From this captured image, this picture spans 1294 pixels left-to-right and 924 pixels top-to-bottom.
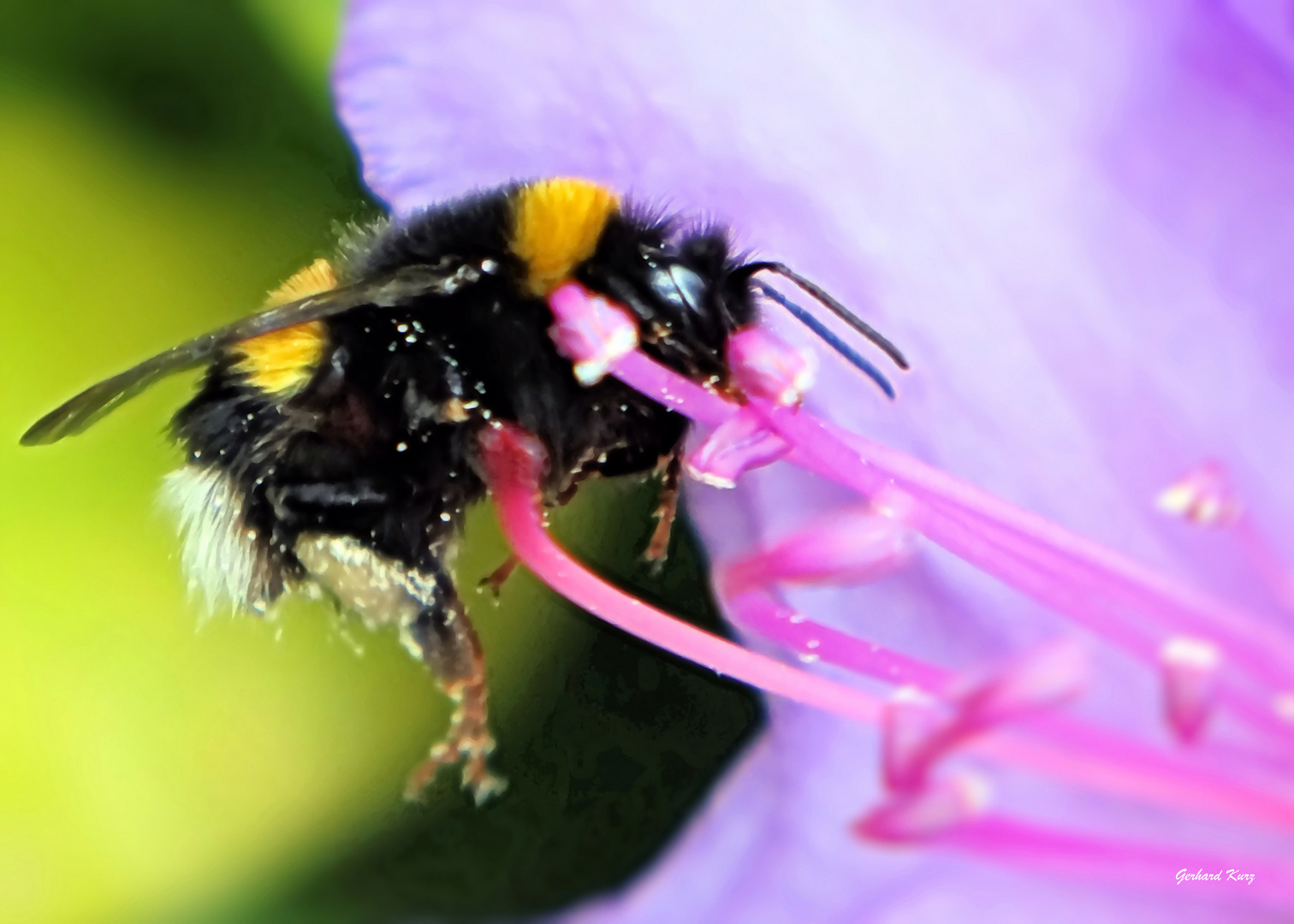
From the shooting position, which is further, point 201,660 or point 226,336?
point 201,660

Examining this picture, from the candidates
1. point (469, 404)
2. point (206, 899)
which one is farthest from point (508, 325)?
point (206, 899)

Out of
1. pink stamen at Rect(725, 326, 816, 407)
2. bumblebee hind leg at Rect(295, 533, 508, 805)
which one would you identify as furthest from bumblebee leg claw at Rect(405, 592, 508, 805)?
pink stamen at Rect(725, 326, 816, 407)

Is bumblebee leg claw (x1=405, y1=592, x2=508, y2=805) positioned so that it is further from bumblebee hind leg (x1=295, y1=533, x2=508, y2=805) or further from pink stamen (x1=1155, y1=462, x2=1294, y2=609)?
pink stamen (x1=1155, y1=462, x2=1294, y2=609)

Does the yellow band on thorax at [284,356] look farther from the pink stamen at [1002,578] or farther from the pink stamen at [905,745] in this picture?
the pink stamen at [905,745]

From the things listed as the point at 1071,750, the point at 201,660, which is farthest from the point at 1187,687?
the point at 201,660

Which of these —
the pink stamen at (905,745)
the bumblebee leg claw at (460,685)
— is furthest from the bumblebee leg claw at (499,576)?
the pink stamen at (905,745)

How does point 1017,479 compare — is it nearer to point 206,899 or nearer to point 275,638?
point 275,638

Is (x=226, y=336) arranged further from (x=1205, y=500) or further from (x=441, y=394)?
(x=1205, y=500)
